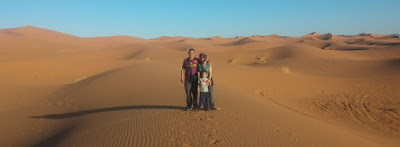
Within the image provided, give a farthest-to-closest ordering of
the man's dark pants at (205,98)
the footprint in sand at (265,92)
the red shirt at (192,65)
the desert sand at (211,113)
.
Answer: the footprint in sand at (265,92) → the man's dark pants at (205,98) → the red shirt at (192,65) → the desert sand at (211,113)

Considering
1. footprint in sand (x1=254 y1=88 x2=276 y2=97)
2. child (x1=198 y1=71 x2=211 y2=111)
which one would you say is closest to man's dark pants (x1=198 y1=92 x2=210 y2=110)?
child (x1=198 y1=71 x2=211 y2=111)

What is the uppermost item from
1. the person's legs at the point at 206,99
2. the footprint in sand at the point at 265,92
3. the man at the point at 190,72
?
the man at the point at 190,72

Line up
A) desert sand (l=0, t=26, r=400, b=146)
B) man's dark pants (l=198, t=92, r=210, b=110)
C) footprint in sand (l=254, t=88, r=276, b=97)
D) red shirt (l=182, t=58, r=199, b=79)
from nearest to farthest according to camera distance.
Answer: desert sand (l=0, t=26, r=400, b=146)
red shirt (l=182, t=58, r=199, b=79)
man's dark pants (l=198, t=92, r=210, b=110)
footprint in sand (l=254, t=88, r=276, b=97)

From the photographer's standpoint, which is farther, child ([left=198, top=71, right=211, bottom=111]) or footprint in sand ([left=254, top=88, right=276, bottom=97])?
footprint in sand ([left=254, top=88, right=276, bottom=97])

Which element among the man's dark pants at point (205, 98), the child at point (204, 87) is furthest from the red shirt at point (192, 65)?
the man's dark pants at point (205, 98)

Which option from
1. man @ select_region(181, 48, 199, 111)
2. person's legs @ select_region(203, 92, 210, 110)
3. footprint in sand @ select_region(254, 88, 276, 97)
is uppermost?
man @ select_region(181, 48, 199, 111)

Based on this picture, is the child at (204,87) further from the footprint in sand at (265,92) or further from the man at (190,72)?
the footprint in sand at (265,92)

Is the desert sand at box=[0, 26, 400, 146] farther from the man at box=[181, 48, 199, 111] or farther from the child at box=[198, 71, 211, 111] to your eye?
the man at box=[181, 48, 199, 111]

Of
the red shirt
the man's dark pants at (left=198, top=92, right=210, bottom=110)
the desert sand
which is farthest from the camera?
the man's dark pants at (left=198, top=92, right=210, bottom=110)

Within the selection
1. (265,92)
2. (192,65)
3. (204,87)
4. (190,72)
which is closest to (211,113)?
(204,87)

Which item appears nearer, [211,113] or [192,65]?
[192,65]

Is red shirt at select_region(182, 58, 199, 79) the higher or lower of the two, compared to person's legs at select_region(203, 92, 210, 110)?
higher

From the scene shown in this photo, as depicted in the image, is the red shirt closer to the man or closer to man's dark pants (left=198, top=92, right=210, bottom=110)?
the man

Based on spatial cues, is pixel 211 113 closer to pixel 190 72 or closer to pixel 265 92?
pixel 190 72
